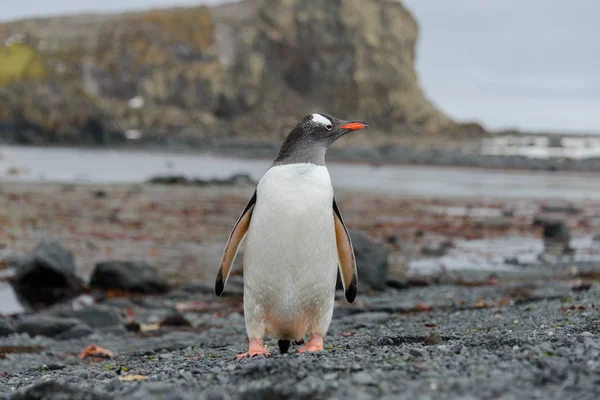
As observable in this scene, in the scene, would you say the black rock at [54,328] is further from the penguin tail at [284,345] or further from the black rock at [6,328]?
the penguin tail at [284,345]

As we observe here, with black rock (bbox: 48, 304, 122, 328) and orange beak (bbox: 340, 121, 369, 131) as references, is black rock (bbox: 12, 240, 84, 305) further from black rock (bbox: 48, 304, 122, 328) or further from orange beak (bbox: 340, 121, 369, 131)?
orange beak (bbox: 340, 121, 369, 131)

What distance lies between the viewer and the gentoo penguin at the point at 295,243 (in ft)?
17.0

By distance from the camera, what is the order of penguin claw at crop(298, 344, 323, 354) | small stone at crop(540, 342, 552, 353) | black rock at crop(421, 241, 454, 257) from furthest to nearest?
black rock at crop(421, 241, 454, 257) → penguin claw at crop(298, 344, 323, 354) → small stone at crop(540, 342, 552, 353)

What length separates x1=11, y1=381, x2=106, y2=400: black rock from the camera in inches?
146

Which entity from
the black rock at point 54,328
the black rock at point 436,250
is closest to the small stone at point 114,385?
the black rock at point 54,328

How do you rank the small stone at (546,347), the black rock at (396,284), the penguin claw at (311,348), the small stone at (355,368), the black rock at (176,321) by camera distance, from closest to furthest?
the small stone at (355,368) < the small stone at (546,347) < the penguin claw at (311,348) < the black rock at (176,321) < the black rock at (396,284)

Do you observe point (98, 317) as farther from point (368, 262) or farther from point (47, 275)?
point (368, 262)

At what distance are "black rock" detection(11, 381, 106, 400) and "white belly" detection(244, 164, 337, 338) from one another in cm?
176

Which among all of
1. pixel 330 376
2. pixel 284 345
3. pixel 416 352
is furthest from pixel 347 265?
pixel 330 376

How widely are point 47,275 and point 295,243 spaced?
23.4 ft

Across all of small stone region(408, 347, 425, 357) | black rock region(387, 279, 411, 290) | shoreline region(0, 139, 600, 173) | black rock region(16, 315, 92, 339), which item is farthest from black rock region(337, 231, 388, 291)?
shoreline region(0, 139, 600, 173)

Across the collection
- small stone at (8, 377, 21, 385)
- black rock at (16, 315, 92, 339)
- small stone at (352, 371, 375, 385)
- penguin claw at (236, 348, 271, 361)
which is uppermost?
small stone at (352, 371, 375, 385)

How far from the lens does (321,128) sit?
5.38 meters

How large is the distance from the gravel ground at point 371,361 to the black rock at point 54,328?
0.40 ft
